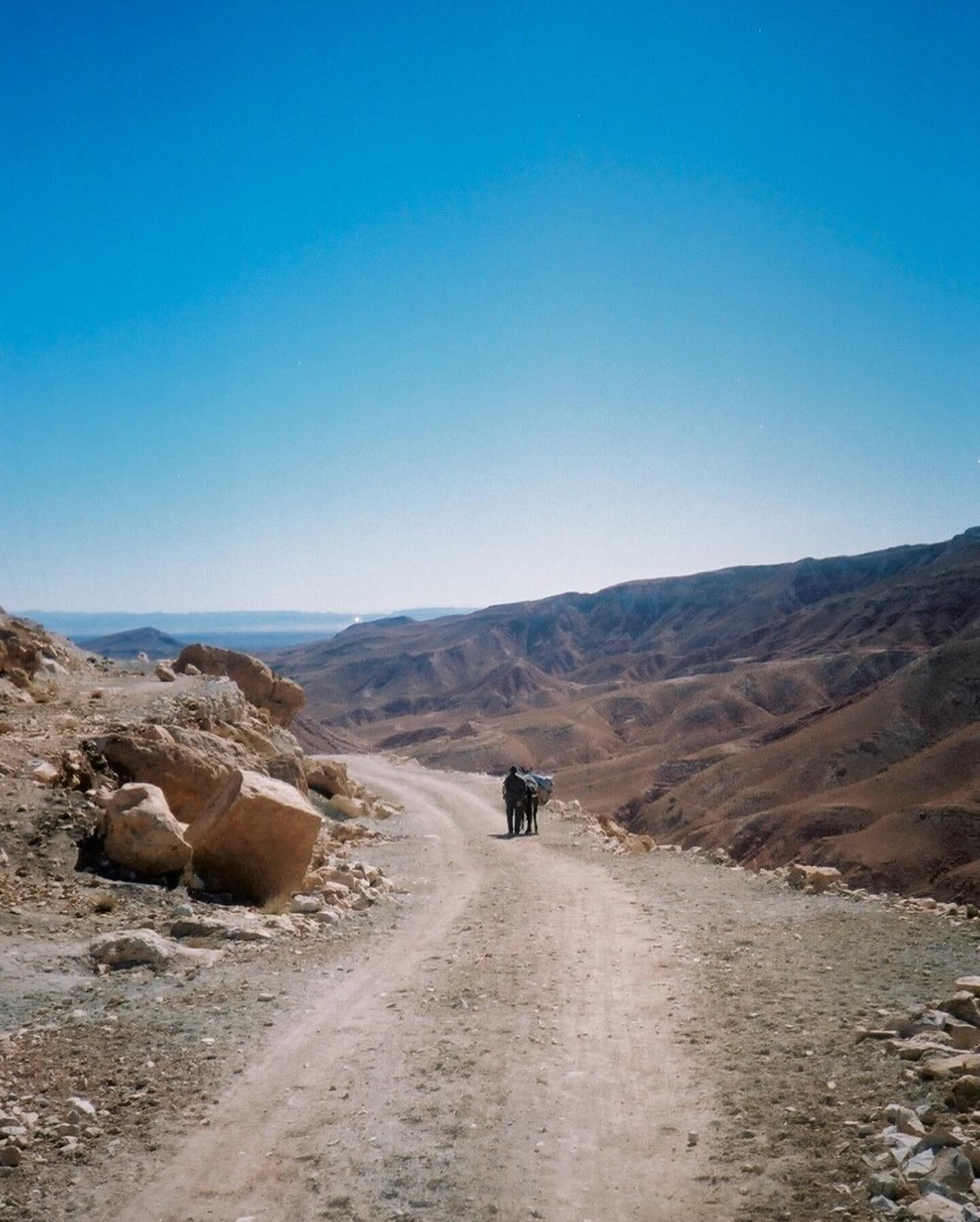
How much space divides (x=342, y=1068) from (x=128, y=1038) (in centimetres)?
167

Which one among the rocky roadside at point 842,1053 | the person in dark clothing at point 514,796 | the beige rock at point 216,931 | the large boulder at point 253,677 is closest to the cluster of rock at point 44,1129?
the rocky roadside at point 842,1053

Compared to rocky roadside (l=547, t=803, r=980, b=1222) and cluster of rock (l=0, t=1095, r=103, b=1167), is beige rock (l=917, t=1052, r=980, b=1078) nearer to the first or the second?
rocky roadside (l=547, t=803, r=980, b=1222)

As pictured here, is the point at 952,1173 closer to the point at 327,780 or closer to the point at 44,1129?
the point at 44,1129

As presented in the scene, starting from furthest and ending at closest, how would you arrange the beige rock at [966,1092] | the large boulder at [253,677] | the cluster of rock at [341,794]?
the large boulder at [253,677], the cluster of rock at [341,794], the beige rock at [966,1092]

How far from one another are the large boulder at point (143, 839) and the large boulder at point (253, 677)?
20223 millimetres

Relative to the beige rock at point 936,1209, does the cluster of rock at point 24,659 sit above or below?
above

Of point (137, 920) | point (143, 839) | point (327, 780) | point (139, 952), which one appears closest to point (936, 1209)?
point (139, 952)

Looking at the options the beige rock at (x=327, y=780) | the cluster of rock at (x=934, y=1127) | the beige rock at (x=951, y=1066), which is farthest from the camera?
the beige rock at (x=327, y=780)

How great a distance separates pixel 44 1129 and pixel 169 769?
28.2ft

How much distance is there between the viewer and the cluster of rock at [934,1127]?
4.22 metres

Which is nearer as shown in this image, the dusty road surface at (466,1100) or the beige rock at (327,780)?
the dusty road surface at (466,1100)

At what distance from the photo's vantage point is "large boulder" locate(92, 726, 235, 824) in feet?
43.9

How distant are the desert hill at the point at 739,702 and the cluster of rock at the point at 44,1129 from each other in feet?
Result: 110

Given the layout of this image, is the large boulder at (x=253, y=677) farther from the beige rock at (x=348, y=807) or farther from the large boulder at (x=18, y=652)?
the beige rock at (x=348, y=807)
